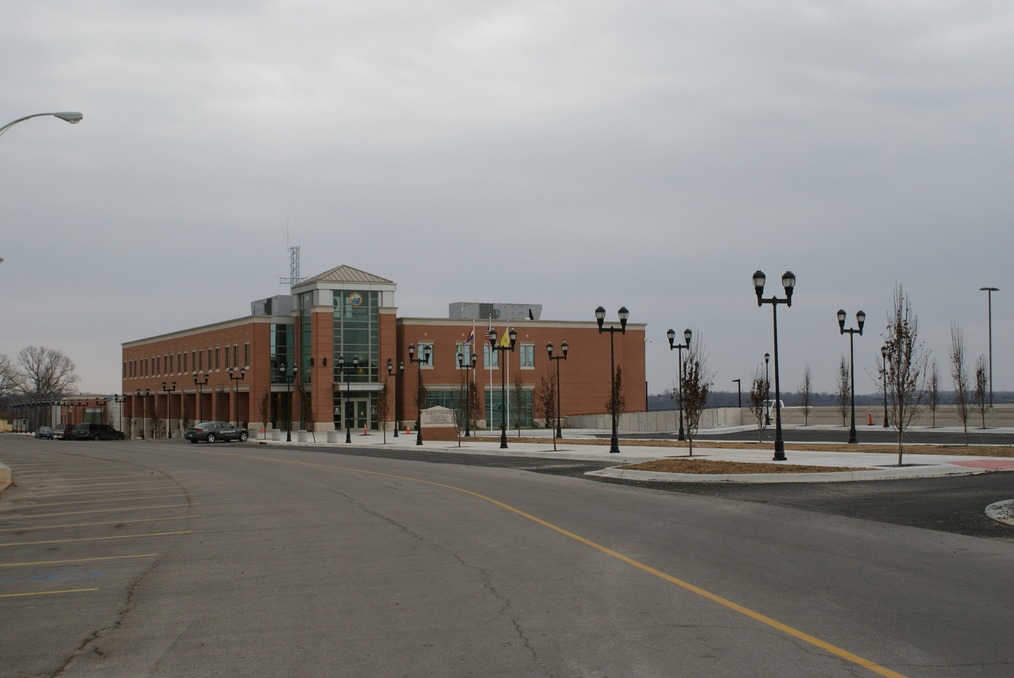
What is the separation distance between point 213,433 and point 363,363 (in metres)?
16.9

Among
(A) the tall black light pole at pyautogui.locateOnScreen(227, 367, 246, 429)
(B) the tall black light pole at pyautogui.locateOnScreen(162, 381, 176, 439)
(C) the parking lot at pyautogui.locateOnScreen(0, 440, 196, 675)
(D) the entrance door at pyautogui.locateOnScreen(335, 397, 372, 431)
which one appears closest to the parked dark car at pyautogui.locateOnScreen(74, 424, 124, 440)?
(A) the tall black light pole at pyautogui.locateOnScreen(227, 367, 246, 429)

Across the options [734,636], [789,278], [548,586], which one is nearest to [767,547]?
[548,586]

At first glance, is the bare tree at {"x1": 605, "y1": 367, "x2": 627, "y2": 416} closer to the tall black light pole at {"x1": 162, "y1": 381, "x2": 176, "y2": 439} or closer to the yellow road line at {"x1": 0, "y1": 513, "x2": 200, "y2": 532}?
the yellow road line at {"x1": 0, "y1": 513, "x2": 200, "y2": 532}

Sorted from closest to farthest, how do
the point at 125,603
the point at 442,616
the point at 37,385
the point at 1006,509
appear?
the point at 442,616 → the point at 125,603 → the point at 1006,509 → the point at 37,385

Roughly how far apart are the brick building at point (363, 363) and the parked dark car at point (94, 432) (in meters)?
8.68

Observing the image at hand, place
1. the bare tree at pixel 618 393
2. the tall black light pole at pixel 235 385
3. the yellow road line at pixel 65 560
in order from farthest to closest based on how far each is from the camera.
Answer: the tall black light pole at pixel 235 385 < the bare tree at pixel 618 393 < the yellow road line at pixel 65 560

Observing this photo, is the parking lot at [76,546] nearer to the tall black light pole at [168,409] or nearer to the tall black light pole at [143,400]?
the tall black light pole at [168,409]

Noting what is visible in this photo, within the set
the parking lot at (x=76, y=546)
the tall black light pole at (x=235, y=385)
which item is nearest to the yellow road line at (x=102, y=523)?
the parking lot at (x=76, y=546)

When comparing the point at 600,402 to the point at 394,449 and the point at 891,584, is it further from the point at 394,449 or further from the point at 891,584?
the point at 891,584

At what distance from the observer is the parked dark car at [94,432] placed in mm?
84500

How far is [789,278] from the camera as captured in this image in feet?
95.7

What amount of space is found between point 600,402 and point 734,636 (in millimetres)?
87620

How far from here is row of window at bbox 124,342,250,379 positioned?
90750mm

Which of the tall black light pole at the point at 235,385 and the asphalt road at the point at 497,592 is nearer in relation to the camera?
the asphalt road at the point at 497,592
